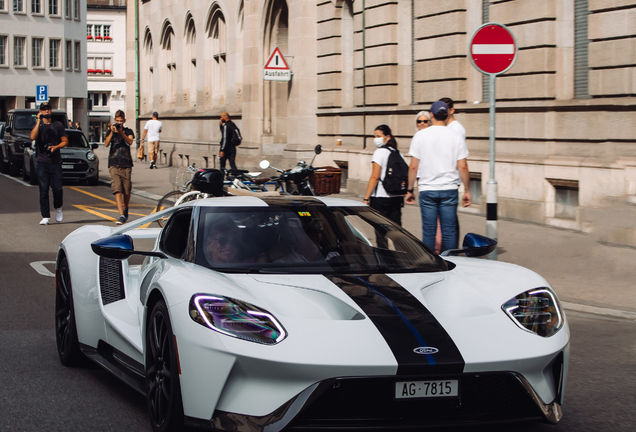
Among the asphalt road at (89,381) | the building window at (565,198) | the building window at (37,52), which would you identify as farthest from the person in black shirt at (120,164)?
the building window at (37,52)

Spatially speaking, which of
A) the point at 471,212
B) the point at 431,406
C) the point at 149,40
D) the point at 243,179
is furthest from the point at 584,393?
the point at 149,40

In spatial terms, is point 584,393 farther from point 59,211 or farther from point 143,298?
point 59,211

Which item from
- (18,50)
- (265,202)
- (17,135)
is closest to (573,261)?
(265,202)

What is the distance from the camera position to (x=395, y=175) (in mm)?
9867

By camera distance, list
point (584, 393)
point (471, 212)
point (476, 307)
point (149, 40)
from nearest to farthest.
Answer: point (476, 307), point (584, 393), point (471, 212), point (149, 40)

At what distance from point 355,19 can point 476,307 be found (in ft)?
55.6

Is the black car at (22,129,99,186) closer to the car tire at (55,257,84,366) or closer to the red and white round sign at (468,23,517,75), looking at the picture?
the red and white round sign at (468,23,517,75)

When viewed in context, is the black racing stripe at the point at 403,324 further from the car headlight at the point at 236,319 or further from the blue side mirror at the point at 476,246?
the blue side mirror at the point at 476,246

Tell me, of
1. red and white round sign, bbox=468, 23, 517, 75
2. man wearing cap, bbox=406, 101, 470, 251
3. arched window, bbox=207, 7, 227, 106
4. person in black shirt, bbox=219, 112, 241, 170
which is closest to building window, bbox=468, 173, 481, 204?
red and white round sign, bbox=468, 23, 517, 75

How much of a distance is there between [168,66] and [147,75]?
9.74 ft

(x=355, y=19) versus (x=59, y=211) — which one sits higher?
(x=355, y=19)

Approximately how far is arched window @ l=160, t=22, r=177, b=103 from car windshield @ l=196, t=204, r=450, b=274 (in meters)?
33.0

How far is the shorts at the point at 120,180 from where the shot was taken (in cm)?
1485

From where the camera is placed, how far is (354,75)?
20859 millimetres
